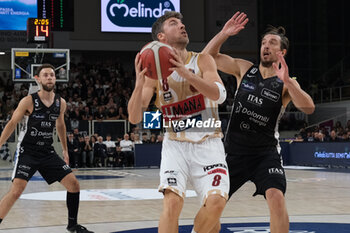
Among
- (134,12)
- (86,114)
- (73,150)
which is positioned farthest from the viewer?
(134,12)

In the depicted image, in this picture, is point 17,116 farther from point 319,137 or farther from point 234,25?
point 319,137

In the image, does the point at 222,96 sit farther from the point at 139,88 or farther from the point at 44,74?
the point at 44,74

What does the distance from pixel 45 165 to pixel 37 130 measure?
410 mm

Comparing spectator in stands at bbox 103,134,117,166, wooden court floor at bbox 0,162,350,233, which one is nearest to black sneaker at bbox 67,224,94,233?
wooden court floor at bbox 0,162,350,233

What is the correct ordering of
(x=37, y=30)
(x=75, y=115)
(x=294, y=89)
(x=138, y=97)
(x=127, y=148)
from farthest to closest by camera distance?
(x=75, y=115) < (x=127, y=148) < (x=37, y=30) < (x=294, y=89) < (x=138, y=97)

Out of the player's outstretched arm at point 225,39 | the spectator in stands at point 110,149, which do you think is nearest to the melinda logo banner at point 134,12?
the spectator in stands at point 110,149

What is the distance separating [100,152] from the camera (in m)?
21.5

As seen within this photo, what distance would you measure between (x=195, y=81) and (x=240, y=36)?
1143 inches

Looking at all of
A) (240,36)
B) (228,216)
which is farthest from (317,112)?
(228,216)

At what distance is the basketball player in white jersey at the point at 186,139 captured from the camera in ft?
13.5

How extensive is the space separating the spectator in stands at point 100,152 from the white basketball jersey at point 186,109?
16982 mm

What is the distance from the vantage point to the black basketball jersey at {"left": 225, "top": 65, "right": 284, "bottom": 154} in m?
5.21

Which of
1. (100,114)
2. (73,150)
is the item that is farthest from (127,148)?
(100,114)

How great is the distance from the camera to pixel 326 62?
3538cm
